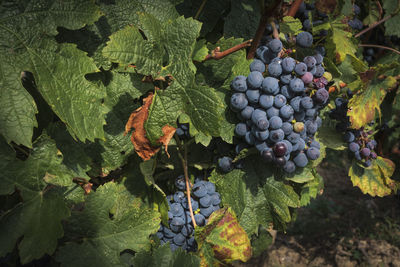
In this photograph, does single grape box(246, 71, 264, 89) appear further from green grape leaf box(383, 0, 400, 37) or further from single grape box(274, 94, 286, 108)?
green grape leaf box(383, 0, 400, 37)

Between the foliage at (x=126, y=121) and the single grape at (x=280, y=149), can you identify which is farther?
the single grape at (x=280, y=149)

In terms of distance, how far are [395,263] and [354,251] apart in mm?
419

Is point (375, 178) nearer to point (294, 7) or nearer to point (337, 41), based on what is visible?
point (337, 41)

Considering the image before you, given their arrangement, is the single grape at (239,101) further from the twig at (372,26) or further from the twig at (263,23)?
the twig at (372,26)

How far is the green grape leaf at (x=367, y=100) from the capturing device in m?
1.50

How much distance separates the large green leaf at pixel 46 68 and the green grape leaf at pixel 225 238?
0.59 metres

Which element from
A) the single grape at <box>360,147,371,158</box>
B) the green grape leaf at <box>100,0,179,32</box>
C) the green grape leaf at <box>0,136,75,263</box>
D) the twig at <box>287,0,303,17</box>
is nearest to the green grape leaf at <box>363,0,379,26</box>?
the single grape at <box>360,147,371,158</box>

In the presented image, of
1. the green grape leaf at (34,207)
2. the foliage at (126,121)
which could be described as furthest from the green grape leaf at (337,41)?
the green grape leaf at (34,207)

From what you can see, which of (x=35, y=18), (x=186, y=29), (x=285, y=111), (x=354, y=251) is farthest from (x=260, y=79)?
(x=354, y=251)

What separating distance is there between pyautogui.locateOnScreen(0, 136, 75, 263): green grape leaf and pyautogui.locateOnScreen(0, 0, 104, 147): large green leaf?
0.58ft

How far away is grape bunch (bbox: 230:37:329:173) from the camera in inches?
47.8

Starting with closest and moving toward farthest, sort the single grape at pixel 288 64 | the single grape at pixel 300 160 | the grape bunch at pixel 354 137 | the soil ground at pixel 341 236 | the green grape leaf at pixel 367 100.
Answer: the single grape at pixel 288 64 → the single grape at pixel 300 160 → the green grape leaf at pixel 367 100 → the grape bunch at pixel 354 137 → the soil ground at pixel 341 236

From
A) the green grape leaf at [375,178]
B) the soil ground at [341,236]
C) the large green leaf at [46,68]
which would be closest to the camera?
the large green leaf at [46,68]

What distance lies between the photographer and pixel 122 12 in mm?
1307
